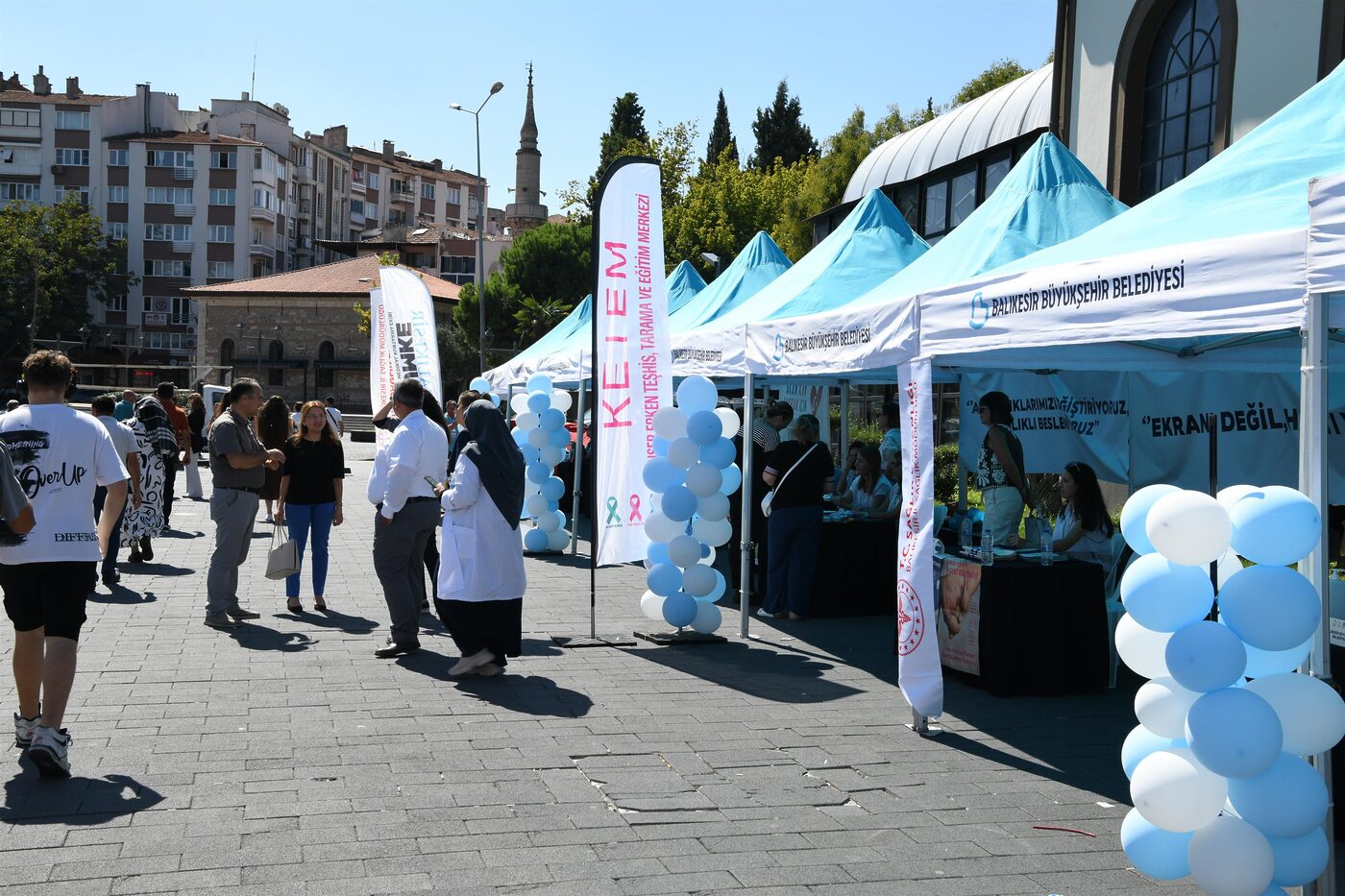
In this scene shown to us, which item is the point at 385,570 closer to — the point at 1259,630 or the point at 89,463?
the point at 89,463

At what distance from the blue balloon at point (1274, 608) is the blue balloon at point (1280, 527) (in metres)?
0.05

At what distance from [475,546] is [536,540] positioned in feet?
24.4

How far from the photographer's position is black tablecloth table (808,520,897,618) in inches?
419

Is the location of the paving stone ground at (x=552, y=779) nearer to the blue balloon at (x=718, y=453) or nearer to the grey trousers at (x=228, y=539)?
the grey trousers at (x=228, y=539)

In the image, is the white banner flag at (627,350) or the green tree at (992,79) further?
the green tree at (992,79)

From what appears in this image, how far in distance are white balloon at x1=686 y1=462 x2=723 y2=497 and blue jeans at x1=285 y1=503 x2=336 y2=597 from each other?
3.00 m

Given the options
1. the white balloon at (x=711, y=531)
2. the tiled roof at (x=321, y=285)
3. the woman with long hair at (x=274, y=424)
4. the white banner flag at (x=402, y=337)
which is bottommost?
the white balloon at (x=711, y=531)

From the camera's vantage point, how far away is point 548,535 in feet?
49.8

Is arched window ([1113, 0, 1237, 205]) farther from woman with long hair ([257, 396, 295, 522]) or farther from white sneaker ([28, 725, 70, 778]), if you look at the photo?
white sneaker ([28, 725, 70, 778])

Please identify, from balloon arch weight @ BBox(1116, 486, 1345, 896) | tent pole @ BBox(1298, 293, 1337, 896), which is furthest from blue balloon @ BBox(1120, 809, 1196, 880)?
tent pole @ BBox(1298, 293, 1337, 896)

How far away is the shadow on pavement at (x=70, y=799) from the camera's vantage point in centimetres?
498

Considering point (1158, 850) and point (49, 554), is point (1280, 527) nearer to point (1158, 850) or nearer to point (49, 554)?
point (1158, 850)

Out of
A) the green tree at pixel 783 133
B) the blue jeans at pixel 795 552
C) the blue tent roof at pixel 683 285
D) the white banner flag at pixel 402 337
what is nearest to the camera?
the blue jeans at pixel 795 552

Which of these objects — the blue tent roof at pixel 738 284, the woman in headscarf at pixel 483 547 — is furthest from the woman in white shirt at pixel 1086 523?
the blue tent roof at pixel 738 284
